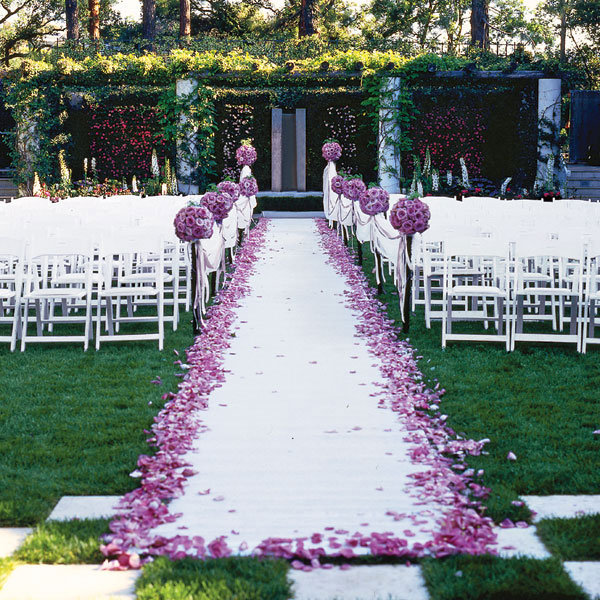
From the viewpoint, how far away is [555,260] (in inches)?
404

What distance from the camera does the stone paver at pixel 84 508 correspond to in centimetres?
404

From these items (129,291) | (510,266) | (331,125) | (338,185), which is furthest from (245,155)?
(129,291)

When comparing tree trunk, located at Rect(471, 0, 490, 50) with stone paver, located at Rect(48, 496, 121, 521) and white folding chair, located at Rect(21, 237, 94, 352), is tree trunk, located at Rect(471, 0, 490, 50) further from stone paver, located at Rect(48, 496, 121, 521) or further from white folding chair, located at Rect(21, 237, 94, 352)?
stone paver, located at Rect(48, 496, 121, 521)

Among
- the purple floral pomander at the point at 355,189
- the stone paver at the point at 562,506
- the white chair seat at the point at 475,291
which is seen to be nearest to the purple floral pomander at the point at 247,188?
the purple floral pomander at the point at 355,189

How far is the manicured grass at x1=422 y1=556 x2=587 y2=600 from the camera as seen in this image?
3.26 meters

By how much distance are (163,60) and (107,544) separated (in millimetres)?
17760

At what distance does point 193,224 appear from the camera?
26.3ft

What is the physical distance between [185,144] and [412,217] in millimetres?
13191

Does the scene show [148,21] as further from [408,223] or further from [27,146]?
[408,223]


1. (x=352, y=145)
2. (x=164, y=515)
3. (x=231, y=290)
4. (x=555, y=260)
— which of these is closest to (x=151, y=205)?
(x=231, y=290)

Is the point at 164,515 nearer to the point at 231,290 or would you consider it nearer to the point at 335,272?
the point at 231,290

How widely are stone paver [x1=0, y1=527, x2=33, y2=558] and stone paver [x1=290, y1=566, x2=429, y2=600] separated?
3.82ft

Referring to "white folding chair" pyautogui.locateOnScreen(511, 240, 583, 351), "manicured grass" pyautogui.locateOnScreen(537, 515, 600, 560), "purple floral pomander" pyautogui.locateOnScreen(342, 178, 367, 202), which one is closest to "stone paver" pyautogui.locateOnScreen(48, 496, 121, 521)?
"manicured grass" pyautogui.locateOnScreen(537, 515, 600, 560)

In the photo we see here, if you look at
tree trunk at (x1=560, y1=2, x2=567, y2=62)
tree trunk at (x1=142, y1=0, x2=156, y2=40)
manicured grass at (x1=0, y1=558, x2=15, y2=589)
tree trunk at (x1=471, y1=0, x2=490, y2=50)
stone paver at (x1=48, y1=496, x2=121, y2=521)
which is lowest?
stone paver at (x1=48, y1=496, x2=121, y2=521)
